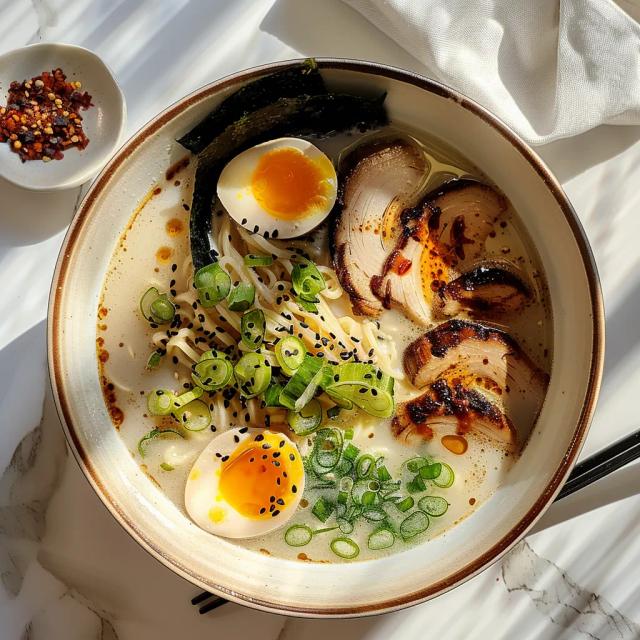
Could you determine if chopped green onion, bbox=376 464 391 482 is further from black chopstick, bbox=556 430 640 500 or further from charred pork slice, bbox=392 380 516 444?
black chopstick, bbox=556 430 640 500

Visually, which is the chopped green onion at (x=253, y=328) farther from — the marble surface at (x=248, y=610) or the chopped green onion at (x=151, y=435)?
the marble surface at (x=248, y=610)

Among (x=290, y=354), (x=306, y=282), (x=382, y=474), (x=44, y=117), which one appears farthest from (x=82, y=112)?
(x=382, y=474)

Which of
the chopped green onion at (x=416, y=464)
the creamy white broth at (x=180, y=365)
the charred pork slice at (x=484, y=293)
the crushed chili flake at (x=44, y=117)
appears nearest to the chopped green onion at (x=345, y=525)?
the creamy white broth at (x=180, y=365)

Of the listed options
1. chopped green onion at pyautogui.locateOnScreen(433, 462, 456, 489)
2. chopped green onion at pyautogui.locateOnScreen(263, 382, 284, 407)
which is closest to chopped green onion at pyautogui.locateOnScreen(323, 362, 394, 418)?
chopped green onion at pyautogui.locateOnScreen(263, 382, 284, 407)

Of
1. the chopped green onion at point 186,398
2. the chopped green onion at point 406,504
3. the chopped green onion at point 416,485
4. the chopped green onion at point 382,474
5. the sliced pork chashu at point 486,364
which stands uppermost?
the sliced pork chashu at point 486,364

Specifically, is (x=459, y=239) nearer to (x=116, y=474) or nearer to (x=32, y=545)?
(x=116, y=474)

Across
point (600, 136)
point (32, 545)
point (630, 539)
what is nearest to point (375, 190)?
point (600, 136)
